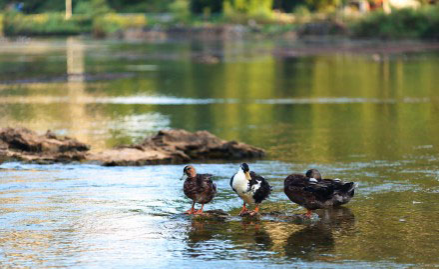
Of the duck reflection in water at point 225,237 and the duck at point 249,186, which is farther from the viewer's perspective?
the duck at point 249,186

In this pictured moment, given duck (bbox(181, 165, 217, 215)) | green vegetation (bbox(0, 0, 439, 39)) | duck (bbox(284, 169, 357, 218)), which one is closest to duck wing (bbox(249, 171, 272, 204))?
duck (bbox(284, 169, 357, 218))

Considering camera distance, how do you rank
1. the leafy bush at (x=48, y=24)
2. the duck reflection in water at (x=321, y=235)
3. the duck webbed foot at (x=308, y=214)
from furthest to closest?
the leafy bush at (x=48, y=24), the duck webbed foot at (x=308, y=214), the duck reflection in water at (x=321, y=235)

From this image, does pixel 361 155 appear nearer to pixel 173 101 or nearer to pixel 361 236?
pixel 361 236

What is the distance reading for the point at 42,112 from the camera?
2839cm

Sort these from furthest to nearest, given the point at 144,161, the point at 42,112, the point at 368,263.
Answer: the point at 42,112
the point at 144,161
the point at 368,263

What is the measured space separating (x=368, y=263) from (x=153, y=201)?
4.60 meters

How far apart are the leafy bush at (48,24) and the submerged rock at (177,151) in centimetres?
10550

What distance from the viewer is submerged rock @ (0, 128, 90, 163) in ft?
60.1

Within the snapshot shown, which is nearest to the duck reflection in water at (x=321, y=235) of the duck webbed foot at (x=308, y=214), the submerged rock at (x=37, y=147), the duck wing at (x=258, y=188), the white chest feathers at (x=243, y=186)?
the duck webbed foot at (x=308, y=214)

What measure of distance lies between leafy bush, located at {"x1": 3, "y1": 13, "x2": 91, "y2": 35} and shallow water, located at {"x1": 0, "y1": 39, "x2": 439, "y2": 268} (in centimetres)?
8544

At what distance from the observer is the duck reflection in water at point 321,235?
10.9 meters

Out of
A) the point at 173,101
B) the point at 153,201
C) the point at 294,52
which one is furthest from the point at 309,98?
the point at 294,52

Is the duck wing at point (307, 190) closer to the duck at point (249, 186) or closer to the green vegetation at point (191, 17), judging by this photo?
the duck at point (249, 186)

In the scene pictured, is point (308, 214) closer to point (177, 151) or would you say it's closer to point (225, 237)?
point (225, 237)
